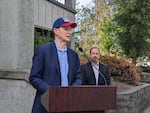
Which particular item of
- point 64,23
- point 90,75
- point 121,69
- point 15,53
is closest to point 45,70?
point 64,23

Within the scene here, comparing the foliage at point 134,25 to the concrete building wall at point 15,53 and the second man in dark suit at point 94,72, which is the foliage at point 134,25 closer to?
the concrete building wall at point 15,53

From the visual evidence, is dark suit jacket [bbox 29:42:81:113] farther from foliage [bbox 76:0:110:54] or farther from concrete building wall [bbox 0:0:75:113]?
foliage [bbox 76:0:110:54]

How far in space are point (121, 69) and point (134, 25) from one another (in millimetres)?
13877

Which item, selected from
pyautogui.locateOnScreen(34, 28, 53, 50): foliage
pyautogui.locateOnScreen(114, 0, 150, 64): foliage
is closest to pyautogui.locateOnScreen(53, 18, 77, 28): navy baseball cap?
pyautogui.locateOnScreen(34, 28, 53, 50): foliage

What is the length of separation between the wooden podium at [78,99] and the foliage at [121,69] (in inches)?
401

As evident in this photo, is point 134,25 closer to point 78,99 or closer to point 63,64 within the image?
point 63,64

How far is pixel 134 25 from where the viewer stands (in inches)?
1066

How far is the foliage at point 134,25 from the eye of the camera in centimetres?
2669

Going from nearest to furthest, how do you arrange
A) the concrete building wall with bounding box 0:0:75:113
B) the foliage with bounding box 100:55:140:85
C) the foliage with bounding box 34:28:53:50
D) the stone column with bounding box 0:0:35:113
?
1. the concrete building wall with bounding box 0:0:75:113
2. the stone column with bounding box 0:0:35:113
3. the foliage with bounding box 34:28:53:50
4. the foliage with bounding box 100:55:140:85

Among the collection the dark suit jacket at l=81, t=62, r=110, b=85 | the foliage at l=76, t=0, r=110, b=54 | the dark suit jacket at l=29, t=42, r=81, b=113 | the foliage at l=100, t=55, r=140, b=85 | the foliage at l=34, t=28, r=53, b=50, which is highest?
the foliage at l=76, t=0, r=110, b=54

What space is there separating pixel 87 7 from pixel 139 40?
11092 millimetres

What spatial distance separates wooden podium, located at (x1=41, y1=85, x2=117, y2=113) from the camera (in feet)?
10.3

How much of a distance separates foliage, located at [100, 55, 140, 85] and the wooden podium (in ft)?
33.4

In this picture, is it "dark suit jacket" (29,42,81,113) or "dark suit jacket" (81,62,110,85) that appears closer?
"dark suit jacket" (29,42,81,113)
